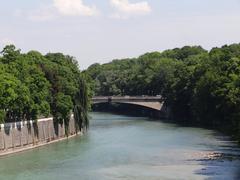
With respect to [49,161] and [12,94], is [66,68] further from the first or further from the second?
[49,161]

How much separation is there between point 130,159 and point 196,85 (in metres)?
48.2

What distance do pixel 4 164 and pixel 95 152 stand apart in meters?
11.2

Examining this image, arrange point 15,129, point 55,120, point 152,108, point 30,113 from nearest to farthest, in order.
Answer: point 15,129
point 30,113
point 55,120
point 152,108

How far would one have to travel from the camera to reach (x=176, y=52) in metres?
189

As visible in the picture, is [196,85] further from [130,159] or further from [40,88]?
[130,159]

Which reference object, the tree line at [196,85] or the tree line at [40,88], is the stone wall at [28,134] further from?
the tree line at [196,85]

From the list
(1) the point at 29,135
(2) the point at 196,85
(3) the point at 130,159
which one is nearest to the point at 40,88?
(1) the point at 29,135

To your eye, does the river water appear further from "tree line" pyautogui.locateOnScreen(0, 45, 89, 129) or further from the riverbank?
"tree line" pyautogui.locateOnScreen(0, 45, 89, 129)

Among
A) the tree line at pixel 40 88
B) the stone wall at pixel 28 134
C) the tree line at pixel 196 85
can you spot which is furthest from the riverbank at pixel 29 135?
the tree line at pixel 196 85

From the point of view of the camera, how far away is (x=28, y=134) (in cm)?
6881

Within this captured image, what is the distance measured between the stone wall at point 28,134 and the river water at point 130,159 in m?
1.53

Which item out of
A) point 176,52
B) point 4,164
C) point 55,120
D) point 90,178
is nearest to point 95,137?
point 55,120

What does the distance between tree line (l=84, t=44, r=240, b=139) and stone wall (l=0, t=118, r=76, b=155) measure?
18996mm

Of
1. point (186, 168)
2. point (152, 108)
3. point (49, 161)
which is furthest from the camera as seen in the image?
point (152, 108)
